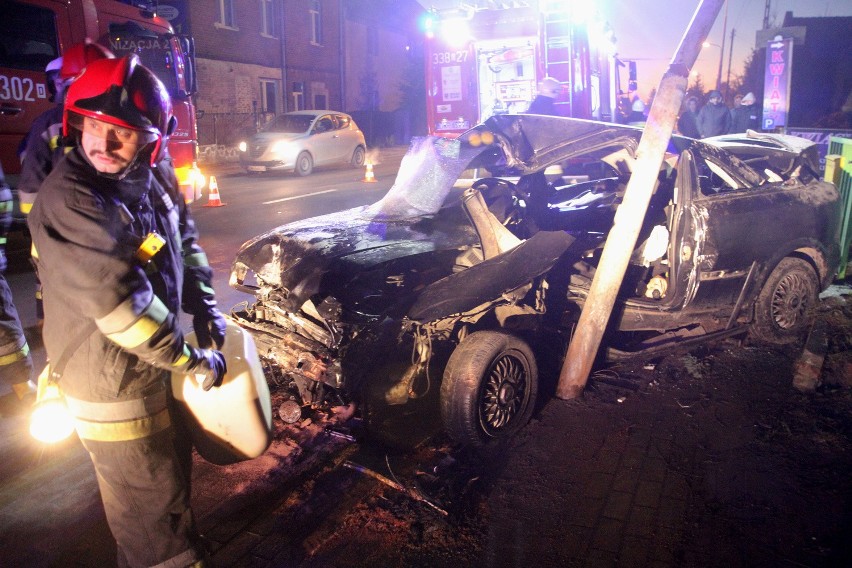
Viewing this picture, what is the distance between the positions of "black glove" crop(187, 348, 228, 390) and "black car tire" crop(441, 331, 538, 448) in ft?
4.99

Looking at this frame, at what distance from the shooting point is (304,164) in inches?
661

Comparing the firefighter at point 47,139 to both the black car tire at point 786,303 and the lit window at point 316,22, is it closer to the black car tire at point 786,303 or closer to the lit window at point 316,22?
the black car tire at point 786,303

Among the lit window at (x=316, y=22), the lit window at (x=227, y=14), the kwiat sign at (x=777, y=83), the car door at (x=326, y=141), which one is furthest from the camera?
the lit window at (x=316, y=22)

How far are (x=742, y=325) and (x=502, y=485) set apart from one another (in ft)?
8.93

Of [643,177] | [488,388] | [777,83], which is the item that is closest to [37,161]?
[488,388]

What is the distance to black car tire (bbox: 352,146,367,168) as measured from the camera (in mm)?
19284

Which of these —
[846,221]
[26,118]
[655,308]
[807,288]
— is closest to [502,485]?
[655,308]

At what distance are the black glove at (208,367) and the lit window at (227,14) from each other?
974 inches

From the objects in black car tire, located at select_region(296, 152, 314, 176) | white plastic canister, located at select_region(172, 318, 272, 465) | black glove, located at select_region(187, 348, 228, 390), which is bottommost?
white plastic canister, located at select_region(172, 318, 272, 465)

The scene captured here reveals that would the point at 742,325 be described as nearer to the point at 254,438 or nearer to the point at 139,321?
the point at 254,438

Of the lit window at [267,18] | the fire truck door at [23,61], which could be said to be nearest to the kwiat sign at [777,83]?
the fire truck door at [23,61]

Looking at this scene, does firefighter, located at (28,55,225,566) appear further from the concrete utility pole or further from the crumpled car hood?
the concrete utility pole

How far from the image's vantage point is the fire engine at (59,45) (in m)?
6.87

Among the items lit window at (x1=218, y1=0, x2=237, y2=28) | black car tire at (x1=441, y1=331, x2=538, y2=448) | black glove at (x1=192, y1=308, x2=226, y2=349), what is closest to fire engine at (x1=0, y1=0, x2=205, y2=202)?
black car tire at (x1=441, y1=331, x2=538, y2=448)
